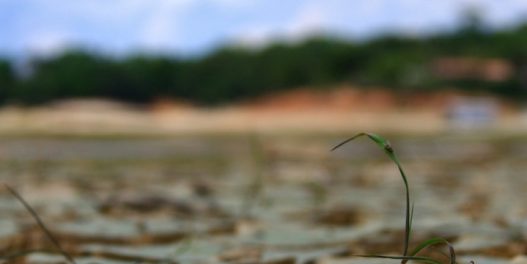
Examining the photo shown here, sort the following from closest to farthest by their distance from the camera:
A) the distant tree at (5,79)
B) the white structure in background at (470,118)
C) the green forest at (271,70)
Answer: the white structure in background at (470,118) < the green forest at (271,70) < the distant tree at (5,79)

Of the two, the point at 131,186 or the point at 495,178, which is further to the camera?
the point at 495,178

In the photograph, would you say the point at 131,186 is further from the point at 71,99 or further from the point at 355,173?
the point at 71,99

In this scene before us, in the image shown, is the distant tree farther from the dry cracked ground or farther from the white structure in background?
the dry cracked ground

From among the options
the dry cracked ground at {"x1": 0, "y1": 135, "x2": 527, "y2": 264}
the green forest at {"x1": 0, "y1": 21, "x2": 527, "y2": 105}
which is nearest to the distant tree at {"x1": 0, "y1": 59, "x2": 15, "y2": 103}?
the green forest at {"x1": 0, "y1": 21, "x2": 527, "y2": 105}

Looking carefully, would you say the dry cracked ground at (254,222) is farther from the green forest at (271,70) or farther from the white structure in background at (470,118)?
the green forest at (271,70)

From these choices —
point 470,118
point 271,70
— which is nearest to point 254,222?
point 470,118

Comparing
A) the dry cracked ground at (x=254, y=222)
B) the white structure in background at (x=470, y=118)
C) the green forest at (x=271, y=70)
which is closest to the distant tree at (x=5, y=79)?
the green forest at (x=271, y=70)

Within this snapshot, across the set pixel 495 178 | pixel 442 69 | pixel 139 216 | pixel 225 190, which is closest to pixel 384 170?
pixel 495 178

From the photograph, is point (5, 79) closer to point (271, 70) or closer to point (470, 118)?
point (271, 70)
